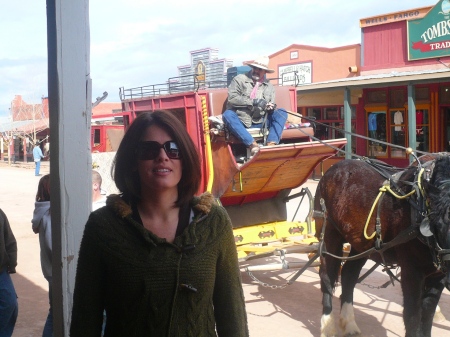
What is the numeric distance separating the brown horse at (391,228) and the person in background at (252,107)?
102 centimetres

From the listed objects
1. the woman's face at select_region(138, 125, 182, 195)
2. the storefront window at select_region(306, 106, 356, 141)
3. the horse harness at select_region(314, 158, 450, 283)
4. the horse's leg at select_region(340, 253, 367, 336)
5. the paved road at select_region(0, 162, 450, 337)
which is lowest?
the paved road at select_region(0, 162, 450, 337)

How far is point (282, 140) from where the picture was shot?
7.35 meters

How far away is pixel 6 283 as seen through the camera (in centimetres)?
412

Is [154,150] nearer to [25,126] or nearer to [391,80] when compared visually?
[391,80]

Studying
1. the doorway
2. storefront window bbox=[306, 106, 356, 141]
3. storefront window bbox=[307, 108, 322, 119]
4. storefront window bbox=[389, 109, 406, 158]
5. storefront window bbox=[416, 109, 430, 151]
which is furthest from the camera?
storefront window bbox=[307, 108, 322, 119]

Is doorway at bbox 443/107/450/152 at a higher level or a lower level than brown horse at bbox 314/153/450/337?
higher

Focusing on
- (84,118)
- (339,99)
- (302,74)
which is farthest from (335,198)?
(302,74)

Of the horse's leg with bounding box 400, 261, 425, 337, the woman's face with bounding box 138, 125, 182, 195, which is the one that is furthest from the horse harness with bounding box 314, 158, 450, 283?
the woman's face with bounding box 138, 125, 182, 195

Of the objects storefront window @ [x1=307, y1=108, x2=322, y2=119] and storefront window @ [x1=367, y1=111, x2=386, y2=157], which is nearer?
storefront window @ [x1=367, y1=111, x2=386, y2=157]

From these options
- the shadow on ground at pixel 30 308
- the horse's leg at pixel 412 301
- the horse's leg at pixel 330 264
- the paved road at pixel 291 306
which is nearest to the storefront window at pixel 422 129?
the paved road at pixel 291 306

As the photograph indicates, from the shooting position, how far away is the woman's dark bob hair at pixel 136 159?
212 cm

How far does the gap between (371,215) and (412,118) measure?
12.1 metres

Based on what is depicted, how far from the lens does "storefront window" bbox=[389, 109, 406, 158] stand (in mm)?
→ 18562

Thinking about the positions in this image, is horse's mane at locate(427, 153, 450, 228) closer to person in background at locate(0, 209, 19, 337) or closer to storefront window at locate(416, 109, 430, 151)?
person in background at locate(0, 209, 19, 337)
